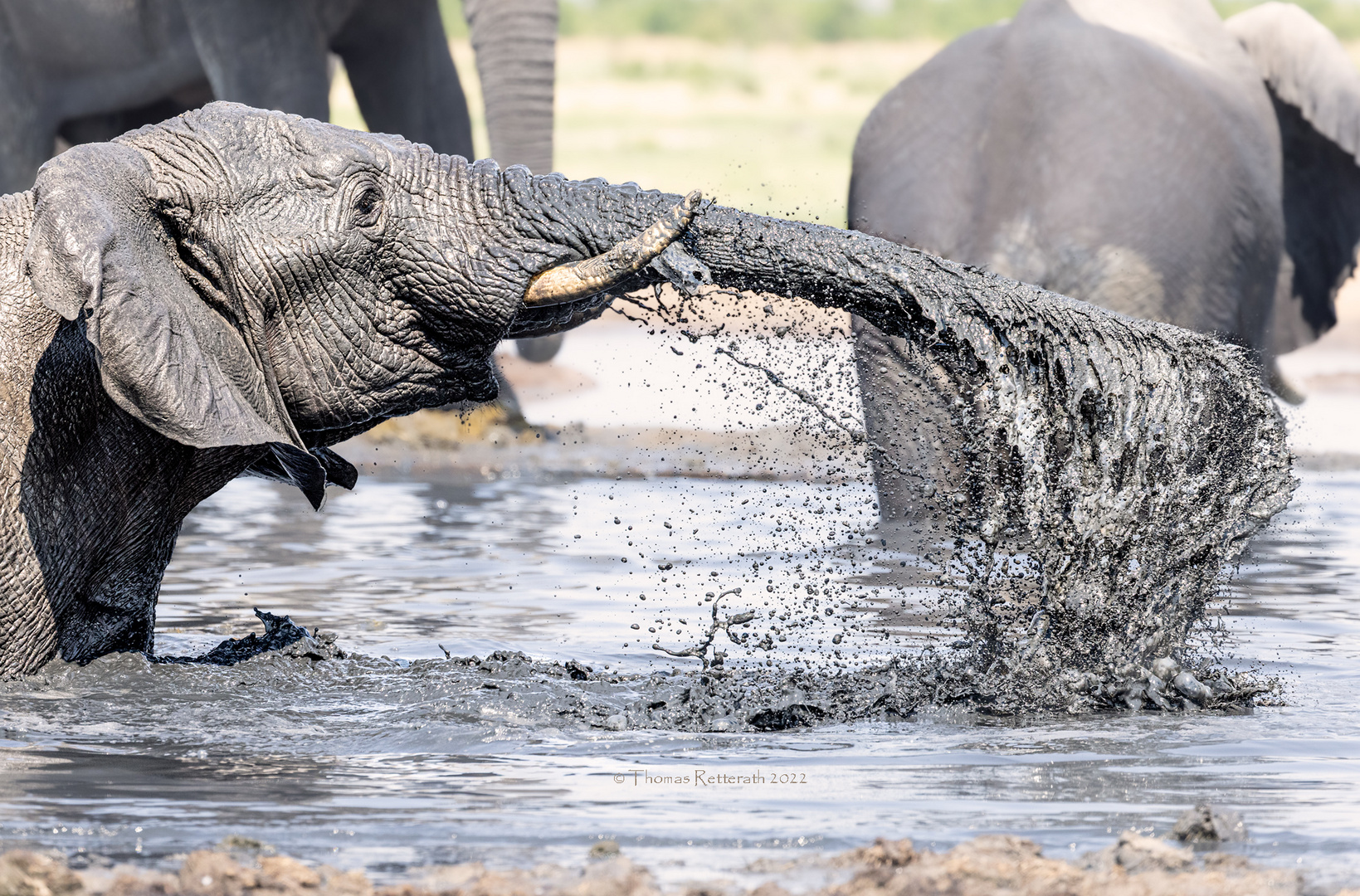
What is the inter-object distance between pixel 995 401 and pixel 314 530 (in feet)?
15.0

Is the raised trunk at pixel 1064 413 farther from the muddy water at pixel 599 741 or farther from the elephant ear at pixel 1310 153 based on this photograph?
the elephant ear at pixel 1310 153

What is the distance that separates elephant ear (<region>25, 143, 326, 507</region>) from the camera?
13.1 feet

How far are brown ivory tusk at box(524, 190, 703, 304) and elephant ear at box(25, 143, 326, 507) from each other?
0.65m

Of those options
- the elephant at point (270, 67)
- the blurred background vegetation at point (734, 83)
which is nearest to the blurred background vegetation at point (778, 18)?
the blurred background vegetation at point (734, 83)

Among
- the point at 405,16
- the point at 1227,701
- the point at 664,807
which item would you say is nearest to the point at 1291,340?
the point at 405,16

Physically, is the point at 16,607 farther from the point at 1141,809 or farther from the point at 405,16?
the point at 405,16

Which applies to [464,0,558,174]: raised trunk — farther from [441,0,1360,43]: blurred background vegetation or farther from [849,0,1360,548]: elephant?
[441,0,1360,43]: blurred background vegetation

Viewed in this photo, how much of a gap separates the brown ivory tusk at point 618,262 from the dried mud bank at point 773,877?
4.67 feet

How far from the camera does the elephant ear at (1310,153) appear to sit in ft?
31.6

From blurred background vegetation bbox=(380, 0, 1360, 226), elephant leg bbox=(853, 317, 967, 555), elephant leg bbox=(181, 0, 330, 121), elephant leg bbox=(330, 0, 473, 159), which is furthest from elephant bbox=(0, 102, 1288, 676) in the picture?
blurred background vegetation bbox=(380, 0, 1360, 226)

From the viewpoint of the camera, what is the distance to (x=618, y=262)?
427 centimetres

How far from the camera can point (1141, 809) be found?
3670 mm
